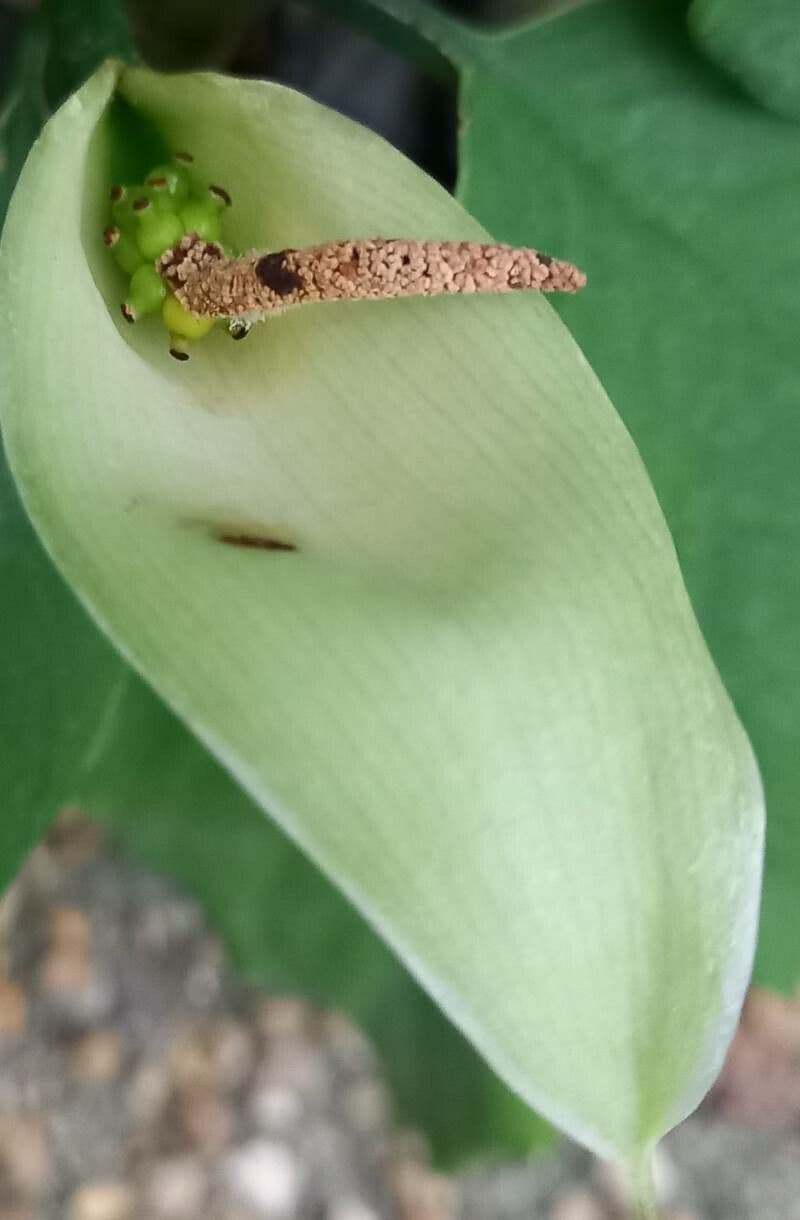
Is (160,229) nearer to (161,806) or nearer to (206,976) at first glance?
(161,806)

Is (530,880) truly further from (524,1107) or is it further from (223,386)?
(524,1107)

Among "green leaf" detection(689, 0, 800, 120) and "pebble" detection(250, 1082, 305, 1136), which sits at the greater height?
"green leaf" detection(689, 0, 800, 120)

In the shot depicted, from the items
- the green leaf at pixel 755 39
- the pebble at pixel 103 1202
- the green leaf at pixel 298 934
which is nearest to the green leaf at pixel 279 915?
the green leaf at pixel 298 934

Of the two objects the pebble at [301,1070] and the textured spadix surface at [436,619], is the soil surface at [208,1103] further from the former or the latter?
the textured spadix surface at [436,619]

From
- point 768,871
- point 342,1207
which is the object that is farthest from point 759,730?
point 342,1207

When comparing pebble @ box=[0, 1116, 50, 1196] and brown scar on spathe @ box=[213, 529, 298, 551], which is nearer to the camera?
brown scar on spathe @ box=[213, 529, 298, 551]

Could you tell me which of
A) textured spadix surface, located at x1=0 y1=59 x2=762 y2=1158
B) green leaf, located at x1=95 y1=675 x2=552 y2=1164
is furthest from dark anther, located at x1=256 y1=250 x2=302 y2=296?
green leaf, located at x1=95 y1=675 x2=552 y2=1164

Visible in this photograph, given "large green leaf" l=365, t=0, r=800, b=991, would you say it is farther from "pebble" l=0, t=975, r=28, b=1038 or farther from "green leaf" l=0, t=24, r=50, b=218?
"pebble" l=0, t=975, r=28, b=1038
